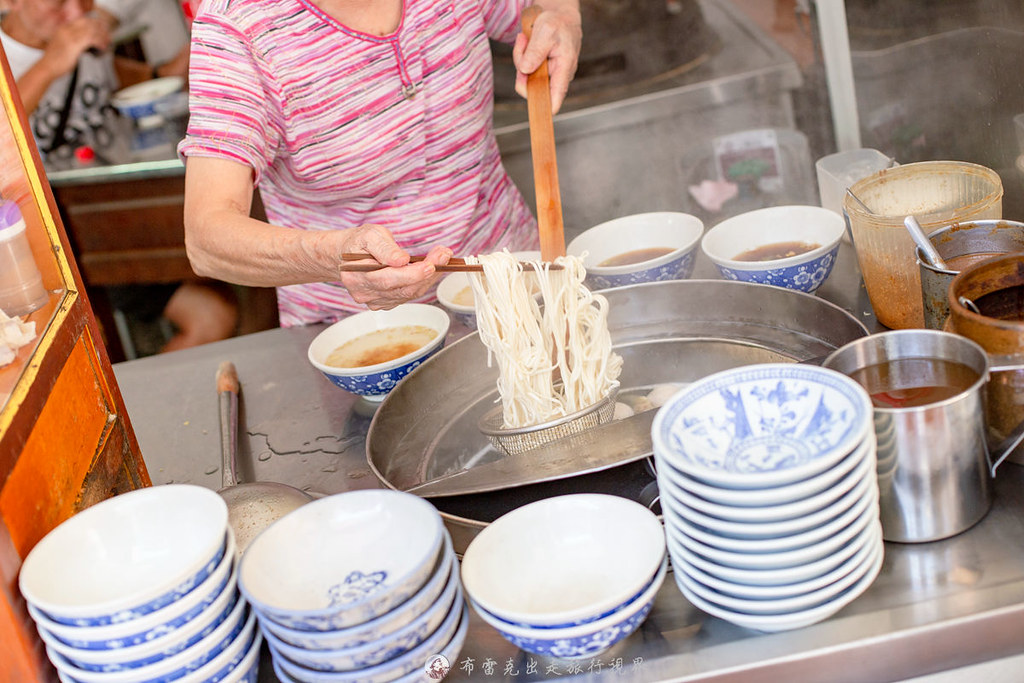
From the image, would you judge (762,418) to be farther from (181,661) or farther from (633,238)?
(633,238)

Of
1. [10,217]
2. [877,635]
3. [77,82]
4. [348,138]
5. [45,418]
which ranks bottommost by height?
[877,635]

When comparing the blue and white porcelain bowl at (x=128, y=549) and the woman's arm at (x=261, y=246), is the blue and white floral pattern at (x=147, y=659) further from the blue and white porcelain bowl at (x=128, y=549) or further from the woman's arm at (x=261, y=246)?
the woman's arm at (x=261, y=246)

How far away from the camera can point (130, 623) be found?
121 cm

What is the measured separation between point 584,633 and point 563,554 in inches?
7.2

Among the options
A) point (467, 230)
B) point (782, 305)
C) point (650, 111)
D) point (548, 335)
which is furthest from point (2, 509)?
point (650, 111)

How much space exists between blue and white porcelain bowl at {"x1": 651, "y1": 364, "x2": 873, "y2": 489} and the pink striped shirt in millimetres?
1385

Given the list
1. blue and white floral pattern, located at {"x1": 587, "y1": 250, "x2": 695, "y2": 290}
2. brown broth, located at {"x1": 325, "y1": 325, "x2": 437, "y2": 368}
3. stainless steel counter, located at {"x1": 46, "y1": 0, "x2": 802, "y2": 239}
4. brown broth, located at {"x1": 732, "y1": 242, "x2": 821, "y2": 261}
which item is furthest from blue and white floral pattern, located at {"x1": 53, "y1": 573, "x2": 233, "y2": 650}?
stainless steel counter, located at {"x1": 46, "y1": 0, "x2": 802, "y2": 239}

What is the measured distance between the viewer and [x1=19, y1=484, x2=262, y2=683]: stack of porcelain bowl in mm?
1216

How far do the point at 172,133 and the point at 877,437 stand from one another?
173 inches

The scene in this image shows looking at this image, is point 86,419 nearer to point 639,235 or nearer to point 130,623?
point 130,623

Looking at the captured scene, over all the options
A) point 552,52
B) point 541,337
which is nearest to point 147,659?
point 541,337

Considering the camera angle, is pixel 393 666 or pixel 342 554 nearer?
pixel 393 666

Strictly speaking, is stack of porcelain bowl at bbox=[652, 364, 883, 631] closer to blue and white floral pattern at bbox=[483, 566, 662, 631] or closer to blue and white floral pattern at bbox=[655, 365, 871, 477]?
blue and white floral pattern at bbox=[655, 365, 871, 477]

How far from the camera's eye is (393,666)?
4.09ft
